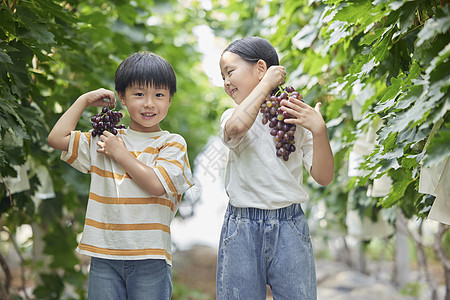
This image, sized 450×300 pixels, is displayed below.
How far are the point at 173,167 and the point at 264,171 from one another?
322mm

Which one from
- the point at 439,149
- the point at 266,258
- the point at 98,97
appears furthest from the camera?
the point at 98,97

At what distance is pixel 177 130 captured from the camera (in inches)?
240

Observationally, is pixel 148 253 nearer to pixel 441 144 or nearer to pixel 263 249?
pixel 263 249

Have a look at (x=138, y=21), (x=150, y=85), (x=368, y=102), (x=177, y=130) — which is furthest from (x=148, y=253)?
(x=177, y=130)

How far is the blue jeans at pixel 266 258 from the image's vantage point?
1759mm

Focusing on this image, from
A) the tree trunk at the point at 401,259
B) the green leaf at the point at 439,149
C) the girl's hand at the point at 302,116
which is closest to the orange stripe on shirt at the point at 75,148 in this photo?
the girl's hand at the point at 302,116

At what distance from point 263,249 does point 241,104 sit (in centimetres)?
51

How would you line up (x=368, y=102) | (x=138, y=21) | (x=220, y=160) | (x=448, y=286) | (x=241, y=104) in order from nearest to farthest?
1. (x=241, y=104)
2. (x=220, y=160)
3. (x=368, y=102)
4. (x=448, y=286)
5. (x=138, y=21)

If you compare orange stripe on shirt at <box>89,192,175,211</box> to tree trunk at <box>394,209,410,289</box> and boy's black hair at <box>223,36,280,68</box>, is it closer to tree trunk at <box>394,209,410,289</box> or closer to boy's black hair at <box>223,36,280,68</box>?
boy's black hair at <box>223,36,280,68</box>

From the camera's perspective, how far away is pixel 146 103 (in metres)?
1.84

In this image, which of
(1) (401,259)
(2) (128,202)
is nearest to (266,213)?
(2) (128,202)

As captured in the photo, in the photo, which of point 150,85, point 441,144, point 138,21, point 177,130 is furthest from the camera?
point 177,130

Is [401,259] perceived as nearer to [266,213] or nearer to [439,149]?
[266,213]

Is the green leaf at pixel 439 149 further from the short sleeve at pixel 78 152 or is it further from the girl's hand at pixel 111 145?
the short sleeve at pixel 78 152
